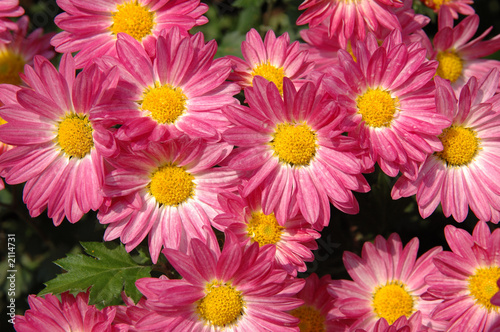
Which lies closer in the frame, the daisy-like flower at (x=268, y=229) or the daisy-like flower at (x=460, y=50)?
the daisy-like flower at (x=268, y=229)

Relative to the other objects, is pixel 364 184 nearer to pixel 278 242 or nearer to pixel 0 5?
pixel 278 242

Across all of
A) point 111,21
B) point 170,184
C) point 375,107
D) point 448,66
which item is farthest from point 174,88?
point 448,66

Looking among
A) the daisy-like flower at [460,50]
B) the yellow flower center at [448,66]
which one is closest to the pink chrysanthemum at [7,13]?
the daisy-like flower at [460,50]

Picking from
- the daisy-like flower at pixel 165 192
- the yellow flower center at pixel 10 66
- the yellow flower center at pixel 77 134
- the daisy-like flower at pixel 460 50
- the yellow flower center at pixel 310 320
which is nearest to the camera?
the daisy-like flower at pixel 165 192

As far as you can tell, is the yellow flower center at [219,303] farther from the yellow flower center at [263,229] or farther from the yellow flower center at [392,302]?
the yellow flower center at [392,302]

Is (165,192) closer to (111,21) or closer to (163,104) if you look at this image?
(163,104)

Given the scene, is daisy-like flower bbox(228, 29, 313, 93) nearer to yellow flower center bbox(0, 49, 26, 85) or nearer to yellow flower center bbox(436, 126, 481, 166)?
yellow flower center bbox(436, 126, 481, 166)

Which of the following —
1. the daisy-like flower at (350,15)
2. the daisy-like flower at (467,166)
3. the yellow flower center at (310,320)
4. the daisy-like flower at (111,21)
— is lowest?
the yellow flower center at (310,320)
